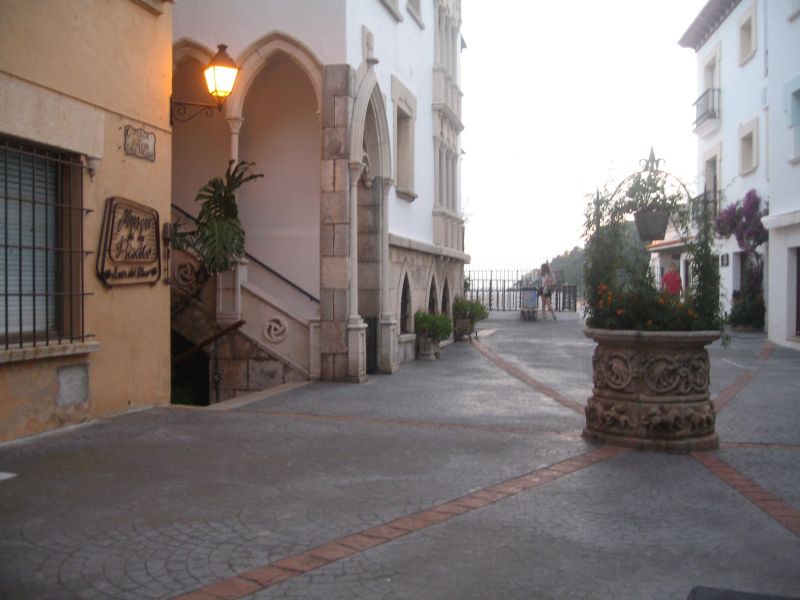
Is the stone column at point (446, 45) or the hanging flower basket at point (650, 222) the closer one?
the hanging flower basket at point (650, 222)

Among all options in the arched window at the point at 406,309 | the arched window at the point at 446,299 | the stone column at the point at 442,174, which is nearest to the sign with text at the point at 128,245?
the arched window at the point at 406,309

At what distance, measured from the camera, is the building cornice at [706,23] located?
88.8 feet

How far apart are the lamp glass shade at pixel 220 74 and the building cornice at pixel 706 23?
2047 cm

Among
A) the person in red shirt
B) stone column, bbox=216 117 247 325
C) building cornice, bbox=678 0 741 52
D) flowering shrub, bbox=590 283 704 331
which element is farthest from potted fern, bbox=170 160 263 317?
building cornice, bbox=678 0 741 52

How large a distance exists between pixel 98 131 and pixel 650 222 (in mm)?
5806

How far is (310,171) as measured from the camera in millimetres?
14250

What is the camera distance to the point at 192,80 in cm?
1467

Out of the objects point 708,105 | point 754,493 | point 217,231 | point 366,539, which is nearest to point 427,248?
point 217,231

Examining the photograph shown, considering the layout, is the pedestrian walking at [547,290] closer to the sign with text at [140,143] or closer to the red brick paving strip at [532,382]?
the red brick paving strip at [532,382]

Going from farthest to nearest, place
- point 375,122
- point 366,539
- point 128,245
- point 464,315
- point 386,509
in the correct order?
point 464,315, point 375,122, point 128,245, point 386,509, point 366,539

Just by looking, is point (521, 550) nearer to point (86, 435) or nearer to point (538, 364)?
point (86, 435)

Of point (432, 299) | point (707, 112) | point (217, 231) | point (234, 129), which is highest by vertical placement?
point (707, 112)

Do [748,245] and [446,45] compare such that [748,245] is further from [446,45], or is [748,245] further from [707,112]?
[446,45]

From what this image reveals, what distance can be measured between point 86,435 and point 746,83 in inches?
907
